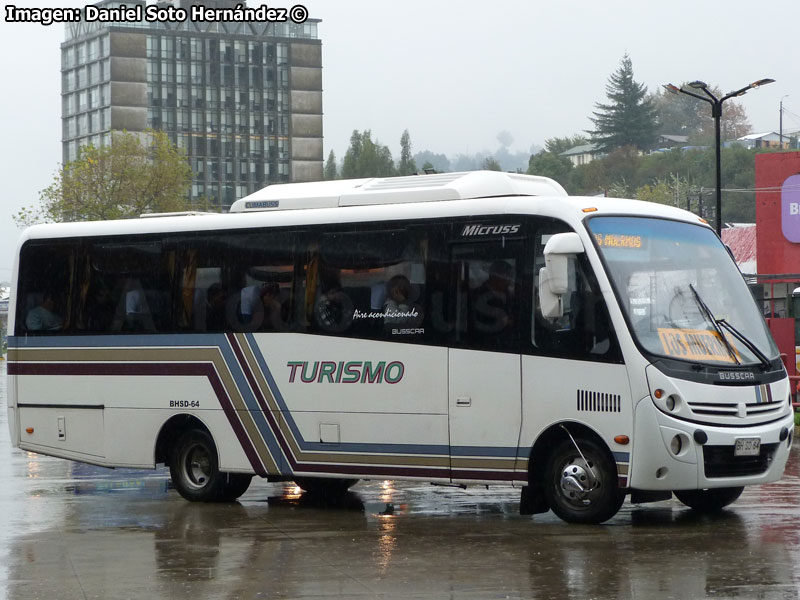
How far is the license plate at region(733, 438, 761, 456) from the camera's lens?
12609mm

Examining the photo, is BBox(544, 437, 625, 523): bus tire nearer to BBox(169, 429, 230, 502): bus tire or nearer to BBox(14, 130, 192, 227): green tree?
BBox(169, 429, 230, 502): bus tire

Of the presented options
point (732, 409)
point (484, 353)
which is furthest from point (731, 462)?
point (484, 353)

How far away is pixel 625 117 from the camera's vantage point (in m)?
178

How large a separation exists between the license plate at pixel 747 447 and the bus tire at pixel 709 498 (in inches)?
46.4

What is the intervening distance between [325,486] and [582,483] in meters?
4.57

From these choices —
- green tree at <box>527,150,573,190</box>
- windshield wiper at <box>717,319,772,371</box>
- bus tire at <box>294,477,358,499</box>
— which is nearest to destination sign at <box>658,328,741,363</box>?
windshield wiper at <box>717,319,772,371</box>

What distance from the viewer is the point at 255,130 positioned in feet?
560

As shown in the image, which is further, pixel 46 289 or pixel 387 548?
pixel 46 289

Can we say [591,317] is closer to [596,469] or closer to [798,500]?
[596,469]

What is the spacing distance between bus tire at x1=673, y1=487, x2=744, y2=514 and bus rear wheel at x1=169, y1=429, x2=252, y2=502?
480 centimetres

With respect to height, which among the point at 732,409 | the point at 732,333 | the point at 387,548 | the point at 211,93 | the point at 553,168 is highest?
the point at 211,93

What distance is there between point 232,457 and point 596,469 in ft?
14.1

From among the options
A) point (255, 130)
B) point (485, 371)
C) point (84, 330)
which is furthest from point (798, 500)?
point (255, 130)

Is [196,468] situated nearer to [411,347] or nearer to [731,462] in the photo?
[411,347]
